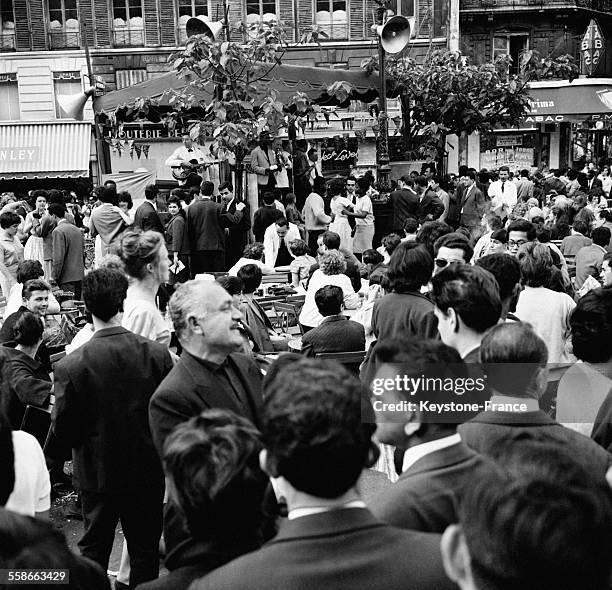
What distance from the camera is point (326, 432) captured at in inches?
83.3

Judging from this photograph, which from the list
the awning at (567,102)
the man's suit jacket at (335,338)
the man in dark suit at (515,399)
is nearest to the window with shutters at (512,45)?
the awning at (567,102)

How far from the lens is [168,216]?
1283 centimetres

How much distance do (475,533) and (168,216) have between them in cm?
1158

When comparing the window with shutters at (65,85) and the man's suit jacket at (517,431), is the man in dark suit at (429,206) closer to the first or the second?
the man's suit jacket at (517,431)

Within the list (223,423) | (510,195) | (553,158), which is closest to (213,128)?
(510,195)

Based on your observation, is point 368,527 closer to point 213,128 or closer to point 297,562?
point 297,562

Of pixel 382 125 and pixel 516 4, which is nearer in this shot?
pixel 382 125

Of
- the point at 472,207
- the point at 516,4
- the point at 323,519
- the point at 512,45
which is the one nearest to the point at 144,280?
the point at 323,519

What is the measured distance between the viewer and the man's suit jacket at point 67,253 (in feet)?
34.5

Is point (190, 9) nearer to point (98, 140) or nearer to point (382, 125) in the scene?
point (98, 140)

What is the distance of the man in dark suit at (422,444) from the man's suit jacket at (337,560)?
393 mm

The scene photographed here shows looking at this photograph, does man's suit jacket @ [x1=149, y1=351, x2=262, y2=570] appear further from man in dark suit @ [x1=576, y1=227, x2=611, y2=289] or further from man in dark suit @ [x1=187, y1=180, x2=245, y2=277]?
man in dark suit @ [x1=187, y1=180, x2=245, y2=277]

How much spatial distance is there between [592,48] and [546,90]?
283cm

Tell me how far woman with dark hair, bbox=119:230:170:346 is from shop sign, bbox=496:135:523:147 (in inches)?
1100
